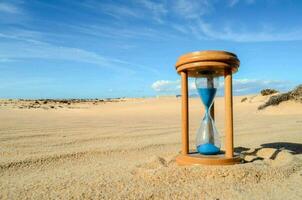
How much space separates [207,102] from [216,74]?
0.35m

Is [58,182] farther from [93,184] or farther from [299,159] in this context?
[299,159]

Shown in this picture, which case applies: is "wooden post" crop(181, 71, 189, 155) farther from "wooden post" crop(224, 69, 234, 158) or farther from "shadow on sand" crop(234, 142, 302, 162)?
"shadow on sand" crop(234, 142, 302, 162)

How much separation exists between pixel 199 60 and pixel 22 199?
1945 mm

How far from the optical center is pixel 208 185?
2.75m

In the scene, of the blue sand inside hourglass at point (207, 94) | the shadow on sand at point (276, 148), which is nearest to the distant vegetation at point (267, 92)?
the shadow on sand at point (276, 148)

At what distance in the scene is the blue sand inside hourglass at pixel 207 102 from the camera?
3400 mm

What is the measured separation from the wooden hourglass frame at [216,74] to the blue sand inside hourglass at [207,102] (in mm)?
88

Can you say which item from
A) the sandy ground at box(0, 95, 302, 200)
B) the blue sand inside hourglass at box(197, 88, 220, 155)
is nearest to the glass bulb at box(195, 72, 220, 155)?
the blue sand inside hourglass at box(197, 88, 220, 155)

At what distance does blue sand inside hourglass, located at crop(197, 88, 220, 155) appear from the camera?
11.2 ft

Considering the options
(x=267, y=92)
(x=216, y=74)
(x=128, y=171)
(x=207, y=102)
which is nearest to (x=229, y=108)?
(x=207, y=102)

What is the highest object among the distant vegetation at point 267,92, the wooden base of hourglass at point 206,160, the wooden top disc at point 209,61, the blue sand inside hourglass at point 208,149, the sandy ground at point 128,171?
the distant vegetation at point 267,92

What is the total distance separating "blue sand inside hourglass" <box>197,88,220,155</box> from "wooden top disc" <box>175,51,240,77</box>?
23 cm

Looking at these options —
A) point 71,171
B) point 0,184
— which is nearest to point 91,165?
point 71,171

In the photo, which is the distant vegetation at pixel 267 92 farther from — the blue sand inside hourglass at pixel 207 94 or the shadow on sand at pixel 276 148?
the blue sand inside hourglass at pixel 207 94
